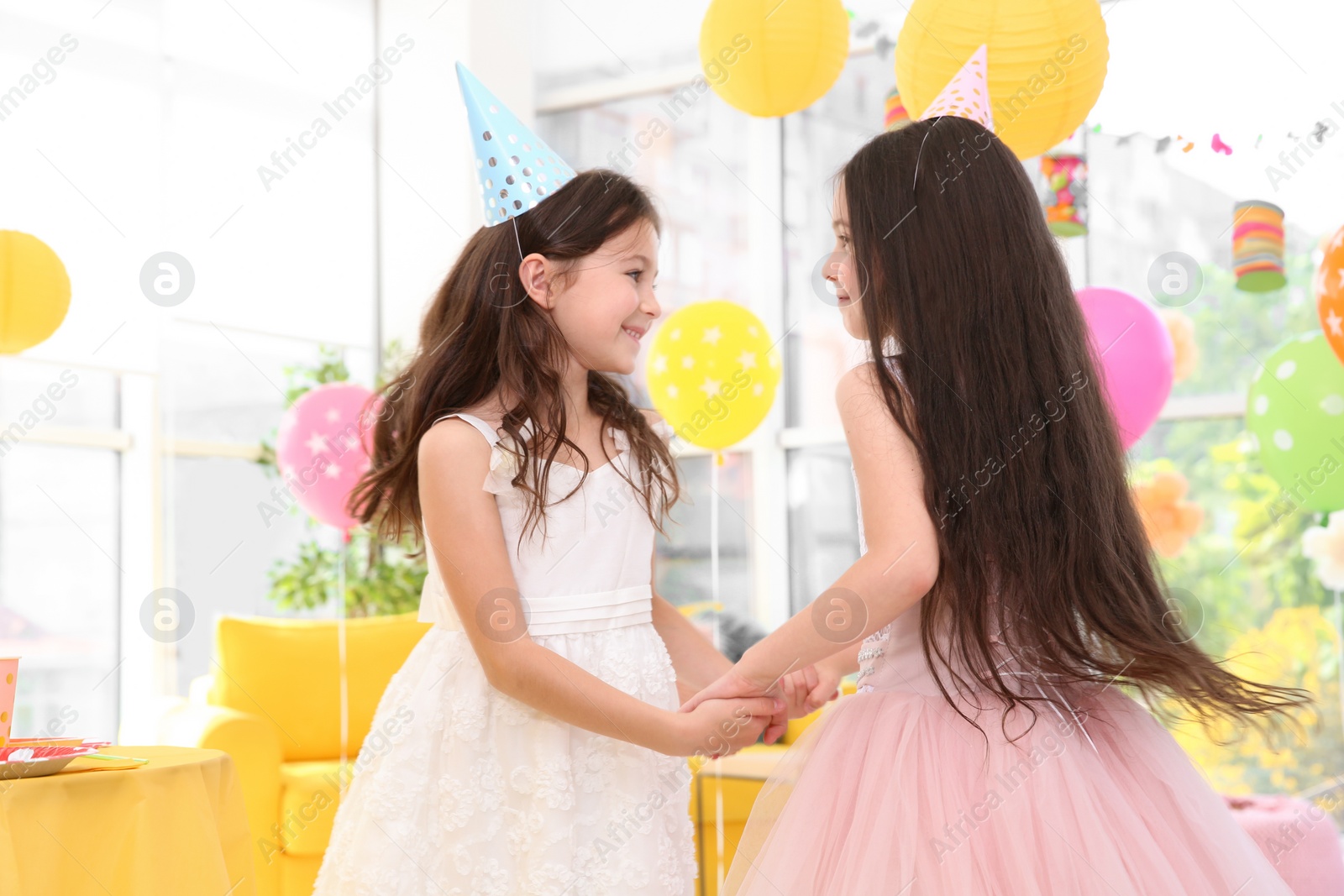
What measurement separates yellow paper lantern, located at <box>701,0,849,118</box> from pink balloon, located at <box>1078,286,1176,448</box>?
0.85 metres

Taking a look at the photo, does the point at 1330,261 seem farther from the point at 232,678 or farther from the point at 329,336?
the point at 329,336

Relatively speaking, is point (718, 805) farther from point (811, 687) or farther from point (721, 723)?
point (721, 723)

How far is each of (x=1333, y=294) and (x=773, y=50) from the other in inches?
53.7

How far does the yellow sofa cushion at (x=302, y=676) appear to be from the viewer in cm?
331

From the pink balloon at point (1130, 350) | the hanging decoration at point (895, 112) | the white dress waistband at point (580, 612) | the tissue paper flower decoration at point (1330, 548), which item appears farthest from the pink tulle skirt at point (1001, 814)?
the tissue paper flower decoration at point (1330, 548)

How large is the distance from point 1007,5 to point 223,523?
3451 millimetres

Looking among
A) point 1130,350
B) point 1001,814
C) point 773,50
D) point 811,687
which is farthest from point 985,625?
point 773,50

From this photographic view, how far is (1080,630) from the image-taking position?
1.18 metres

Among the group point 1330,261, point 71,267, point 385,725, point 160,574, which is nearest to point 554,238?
point 385,725

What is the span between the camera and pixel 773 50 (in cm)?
269

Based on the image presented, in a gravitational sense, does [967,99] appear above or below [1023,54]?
below

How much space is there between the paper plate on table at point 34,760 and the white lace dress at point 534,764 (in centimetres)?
44

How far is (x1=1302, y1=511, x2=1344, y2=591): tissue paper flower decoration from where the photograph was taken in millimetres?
3109

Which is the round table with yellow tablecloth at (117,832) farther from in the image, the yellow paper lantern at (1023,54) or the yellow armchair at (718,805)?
the yellow paper lantern at (1023,54)
